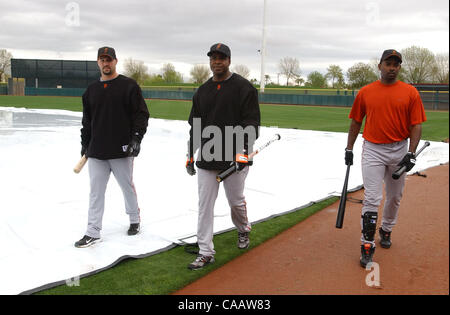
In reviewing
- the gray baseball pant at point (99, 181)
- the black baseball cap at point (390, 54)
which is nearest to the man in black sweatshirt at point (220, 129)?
the gray baseball pant at point (99, 181)

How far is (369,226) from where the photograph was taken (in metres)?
3.85

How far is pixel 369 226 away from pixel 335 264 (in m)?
0.49

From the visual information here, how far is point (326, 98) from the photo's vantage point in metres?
42.0

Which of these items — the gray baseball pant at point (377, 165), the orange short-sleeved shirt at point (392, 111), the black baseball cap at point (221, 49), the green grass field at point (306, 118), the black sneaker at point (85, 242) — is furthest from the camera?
the green grass field at point (306, 118)

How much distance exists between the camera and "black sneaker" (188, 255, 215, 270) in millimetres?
3684

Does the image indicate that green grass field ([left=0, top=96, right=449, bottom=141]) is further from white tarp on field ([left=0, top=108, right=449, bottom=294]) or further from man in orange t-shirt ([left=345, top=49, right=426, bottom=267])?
man in orange t-shirt ([left=345, top=49, right=426, bottom=267])

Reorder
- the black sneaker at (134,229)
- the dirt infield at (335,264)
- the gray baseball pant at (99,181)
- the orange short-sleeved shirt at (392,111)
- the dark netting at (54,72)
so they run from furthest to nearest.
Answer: the dark netting at (54,72)
the black sneaker at (134,229)
the gray baseball pant at (99,181)
the orange short-sleeved shirt at (392,111)
the dirt infield at (335,264)

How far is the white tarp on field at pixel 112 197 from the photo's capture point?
3.87 metres

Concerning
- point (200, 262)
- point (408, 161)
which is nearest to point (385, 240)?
point (408, 161)

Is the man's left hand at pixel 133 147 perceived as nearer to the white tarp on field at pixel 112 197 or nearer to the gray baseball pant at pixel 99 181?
the gray baseball pant at pixel 99 181

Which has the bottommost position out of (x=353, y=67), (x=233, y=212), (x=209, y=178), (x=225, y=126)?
(x=233, y=212)

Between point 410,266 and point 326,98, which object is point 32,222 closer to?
point 410,266
